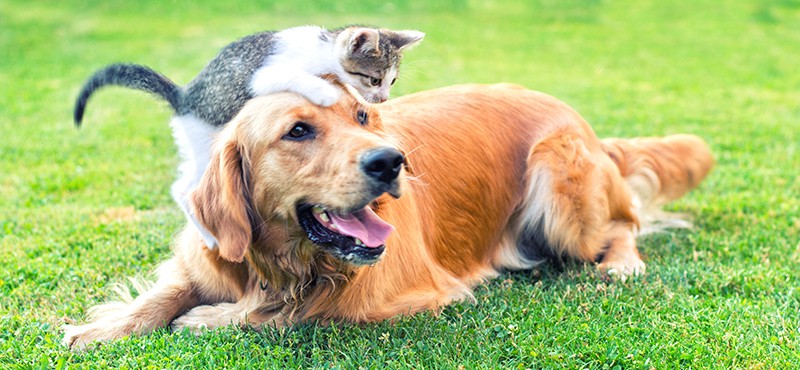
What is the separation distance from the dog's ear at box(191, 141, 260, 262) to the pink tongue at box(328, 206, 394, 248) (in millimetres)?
370

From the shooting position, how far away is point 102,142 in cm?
780

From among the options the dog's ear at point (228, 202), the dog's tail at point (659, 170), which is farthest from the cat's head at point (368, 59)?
the dog's tail at point (659, 170)

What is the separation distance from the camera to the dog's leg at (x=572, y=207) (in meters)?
4.54

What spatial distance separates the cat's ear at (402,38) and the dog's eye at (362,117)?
896mm

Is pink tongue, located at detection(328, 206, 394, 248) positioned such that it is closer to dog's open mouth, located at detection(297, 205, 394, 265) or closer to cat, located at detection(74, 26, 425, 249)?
dog's open mouth, located at detection(297, 205, 394, 265)

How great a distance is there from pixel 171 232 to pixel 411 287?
199cm

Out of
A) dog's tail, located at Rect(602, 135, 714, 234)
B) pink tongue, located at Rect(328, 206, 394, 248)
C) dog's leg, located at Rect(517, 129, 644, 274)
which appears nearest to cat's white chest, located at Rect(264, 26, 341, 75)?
pink tongue, located at Rect(328, 206, 394, 248)

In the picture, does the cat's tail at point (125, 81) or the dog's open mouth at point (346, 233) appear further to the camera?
the cat's tail at point (125, 81)

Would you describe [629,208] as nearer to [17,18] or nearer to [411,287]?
[411,287]

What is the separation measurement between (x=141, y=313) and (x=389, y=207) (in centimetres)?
127

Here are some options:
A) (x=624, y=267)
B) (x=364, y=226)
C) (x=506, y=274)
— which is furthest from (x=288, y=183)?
(x=624, y=267)

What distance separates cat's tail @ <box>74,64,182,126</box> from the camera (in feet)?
13.0

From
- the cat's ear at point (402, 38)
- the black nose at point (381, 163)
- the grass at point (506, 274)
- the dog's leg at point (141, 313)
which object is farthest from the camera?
the cat's ear at point (402, 38)

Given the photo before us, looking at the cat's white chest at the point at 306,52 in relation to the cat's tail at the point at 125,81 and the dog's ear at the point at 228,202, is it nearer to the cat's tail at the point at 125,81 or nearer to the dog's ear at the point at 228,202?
the dog's ear at the point at 228,202
